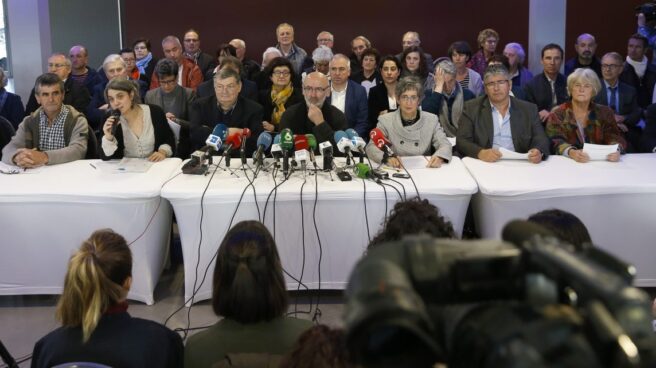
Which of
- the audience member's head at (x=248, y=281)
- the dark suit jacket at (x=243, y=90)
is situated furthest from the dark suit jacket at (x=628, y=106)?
the audience member's head at (x=248, y=281)

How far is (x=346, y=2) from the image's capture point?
325 inches

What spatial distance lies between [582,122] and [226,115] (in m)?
2.10

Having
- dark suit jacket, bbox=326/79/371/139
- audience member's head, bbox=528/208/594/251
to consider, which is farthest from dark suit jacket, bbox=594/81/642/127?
audience member's head, bbox=528/208/594/251

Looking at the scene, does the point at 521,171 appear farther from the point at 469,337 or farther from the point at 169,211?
the point at 469,337

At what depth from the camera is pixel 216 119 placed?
451 cm

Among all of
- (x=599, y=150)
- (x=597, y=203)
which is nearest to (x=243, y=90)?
(x=599, y=150)

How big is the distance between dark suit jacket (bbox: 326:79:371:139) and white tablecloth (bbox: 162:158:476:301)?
1.48 metres

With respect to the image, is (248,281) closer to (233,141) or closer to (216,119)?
(233,141)

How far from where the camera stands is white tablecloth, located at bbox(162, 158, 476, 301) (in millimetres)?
3436

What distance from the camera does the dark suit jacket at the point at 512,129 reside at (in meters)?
4.27

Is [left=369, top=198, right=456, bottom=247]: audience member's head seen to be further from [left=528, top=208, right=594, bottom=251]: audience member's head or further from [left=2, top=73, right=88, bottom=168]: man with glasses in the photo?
[left=2, top=73, right=88, bottom=168]: man with glasses

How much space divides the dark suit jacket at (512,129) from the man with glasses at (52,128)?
2.18 metres

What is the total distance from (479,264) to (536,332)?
102 mm

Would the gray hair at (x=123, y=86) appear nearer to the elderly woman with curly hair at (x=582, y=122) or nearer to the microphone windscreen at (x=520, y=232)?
the elderly woman with curly hair at (x=582, y=122)
